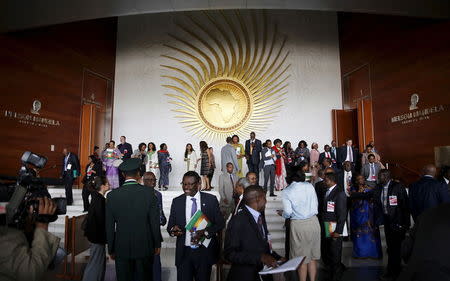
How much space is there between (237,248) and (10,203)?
128 centimetres

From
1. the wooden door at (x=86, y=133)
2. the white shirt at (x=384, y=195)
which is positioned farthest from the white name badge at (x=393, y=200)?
the wooden door at (x=86, y=133)

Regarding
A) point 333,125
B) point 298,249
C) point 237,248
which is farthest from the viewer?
point 333,125

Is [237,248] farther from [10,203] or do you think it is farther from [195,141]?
[195,141]

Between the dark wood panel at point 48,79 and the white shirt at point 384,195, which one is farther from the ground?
the dark wood panel at point 48,79

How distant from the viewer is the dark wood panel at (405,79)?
7.87 m

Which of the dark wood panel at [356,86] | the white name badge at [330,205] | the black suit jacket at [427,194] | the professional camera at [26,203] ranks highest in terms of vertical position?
the dark wood panel at [356,86]

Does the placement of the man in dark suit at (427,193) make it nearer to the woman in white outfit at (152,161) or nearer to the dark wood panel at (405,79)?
the dark wood panel at (405,79)

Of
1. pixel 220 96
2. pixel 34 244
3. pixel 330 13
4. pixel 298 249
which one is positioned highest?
pixel 330 13

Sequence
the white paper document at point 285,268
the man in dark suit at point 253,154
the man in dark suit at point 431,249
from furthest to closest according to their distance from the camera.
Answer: the man in dark suit at point 253,154 < the white paper document at point 285,268 < the man in dark suit at point 431,249

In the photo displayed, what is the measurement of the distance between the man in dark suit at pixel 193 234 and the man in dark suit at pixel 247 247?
780 millimetres

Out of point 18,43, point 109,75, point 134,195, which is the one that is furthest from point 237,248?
point 109,75

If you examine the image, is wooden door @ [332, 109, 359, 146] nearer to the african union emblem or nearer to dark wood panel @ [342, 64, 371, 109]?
dark wood panel @ [342, 64, 371, 109]

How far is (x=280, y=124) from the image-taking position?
12008mm

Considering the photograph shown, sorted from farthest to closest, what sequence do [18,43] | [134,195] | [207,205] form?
[18,43], [207,205], [134,195]
